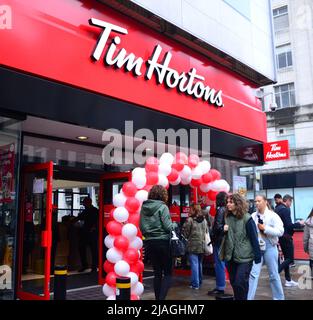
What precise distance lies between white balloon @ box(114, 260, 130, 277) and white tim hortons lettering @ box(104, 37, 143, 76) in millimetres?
3253

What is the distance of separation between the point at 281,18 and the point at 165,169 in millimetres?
25230

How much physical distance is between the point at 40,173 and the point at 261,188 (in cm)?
2272

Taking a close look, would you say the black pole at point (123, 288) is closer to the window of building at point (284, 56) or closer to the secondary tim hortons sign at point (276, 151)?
the secondary tim hortons sign at point (276, 151)

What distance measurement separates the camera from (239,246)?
197 inches

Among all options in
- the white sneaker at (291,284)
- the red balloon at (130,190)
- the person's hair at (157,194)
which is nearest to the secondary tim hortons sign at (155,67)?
the red balloon at (130,190)

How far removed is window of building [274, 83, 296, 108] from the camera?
26953 millimetres

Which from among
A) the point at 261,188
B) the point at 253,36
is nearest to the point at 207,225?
the point at 253,36

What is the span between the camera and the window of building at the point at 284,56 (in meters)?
27.3

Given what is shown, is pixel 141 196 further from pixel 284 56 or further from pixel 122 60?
pixel 284 56

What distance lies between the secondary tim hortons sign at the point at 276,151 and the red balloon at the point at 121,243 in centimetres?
620

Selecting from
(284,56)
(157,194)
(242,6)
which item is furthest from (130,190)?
(284,56)

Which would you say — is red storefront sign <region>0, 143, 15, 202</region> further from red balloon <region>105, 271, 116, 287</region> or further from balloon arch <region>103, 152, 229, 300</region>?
red balloon <region>105, 271, 116, 287</region>

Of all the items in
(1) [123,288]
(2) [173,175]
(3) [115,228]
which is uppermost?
(2) [173,175]

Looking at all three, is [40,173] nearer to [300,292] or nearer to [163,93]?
[163,93]
